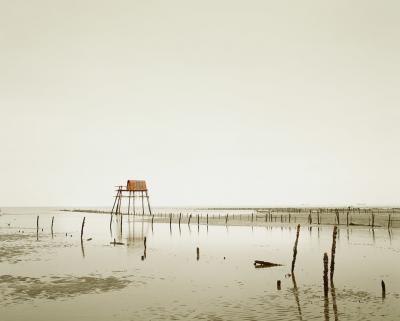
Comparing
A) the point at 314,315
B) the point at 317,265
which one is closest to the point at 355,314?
the point at 314,315

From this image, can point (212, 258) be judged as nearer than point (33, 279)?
No

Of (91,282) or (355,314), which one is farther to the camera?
(91,282)

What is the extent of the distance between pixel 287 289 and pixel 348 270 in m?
7.90

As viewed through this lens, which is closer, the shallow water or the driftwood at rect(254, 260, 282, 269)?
the shallow water

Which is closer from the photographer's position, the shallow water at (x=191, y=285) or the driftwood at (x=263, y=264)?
the shallow water at (x=191, y=285)

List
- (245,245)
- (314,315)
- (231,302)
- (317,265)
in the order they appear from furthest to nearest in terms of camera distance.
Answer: (245,245) → (317,265) → (231,302) → (314,315)

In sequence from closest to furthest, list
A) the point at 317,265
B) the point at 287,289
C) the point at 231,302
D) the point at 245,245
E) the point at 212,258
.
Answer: the point at 231,302, the point at 287,289, the point at 317,265, the point at 212,258, the point at 245,245

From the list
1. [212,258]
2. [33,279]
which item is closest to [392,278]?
[212,258]

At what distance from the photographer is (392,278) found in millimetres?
23797

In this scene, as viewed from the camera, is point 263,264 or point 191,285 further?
point 263,264

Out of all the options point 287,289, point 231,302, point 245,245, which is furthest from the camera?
point 245,245

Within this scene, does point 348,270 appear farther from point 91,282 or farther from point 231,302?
point 91,282

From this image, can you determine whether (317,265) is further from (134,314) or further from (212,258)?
(134,314)

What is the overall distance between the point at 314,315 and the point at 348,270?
39.3ft
